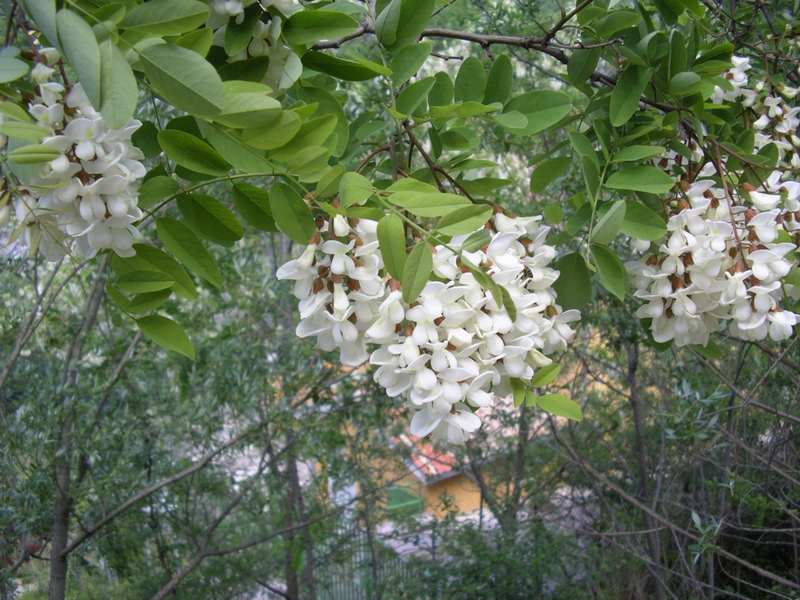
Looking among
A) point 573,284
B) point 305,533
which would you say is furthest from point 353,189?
point 305,533

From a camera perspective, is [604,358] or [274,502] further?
[274,502]

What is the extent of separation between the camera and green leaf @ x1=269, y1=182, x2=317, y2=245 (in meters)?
0.62

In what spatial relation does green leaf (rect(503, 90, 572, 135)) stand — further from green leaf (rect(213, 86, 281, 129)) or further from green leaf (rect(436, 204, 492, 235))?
green leaf (rect(213, 86, 281, 129))

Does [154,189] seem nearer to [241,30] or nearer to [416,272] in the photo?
[241,30]

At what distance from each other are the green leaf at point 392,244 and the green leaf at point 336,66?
20cm

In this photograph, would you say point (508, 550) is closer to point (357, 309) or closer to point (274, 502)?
point (274, 502)

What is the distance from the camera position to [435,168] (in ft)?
2.44

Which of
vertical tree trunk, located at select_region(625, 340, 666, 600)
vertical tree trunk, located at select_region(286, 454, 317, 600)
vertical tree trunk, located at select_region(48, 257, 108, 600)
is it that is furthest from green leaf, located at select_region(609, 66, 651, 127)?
vertical tree trunk, located at select_region(286, 454, 317, 600)

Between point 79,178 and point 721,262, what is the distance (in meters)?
0.65

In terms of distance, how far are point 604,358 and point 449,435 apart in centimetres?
224

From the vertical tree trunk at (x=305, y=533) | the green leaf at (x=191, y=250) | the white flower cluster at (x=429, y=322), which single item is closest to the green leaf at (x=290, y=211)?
the white flower cluster at (x=429, y=322)

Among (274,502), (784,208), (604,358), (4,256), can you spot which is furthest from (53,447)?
(604,358)

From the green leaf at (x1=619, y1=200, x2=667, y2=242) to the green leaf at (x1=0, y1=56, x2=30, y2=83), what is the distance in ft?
1.94

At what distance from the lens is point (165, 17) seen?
495mm
